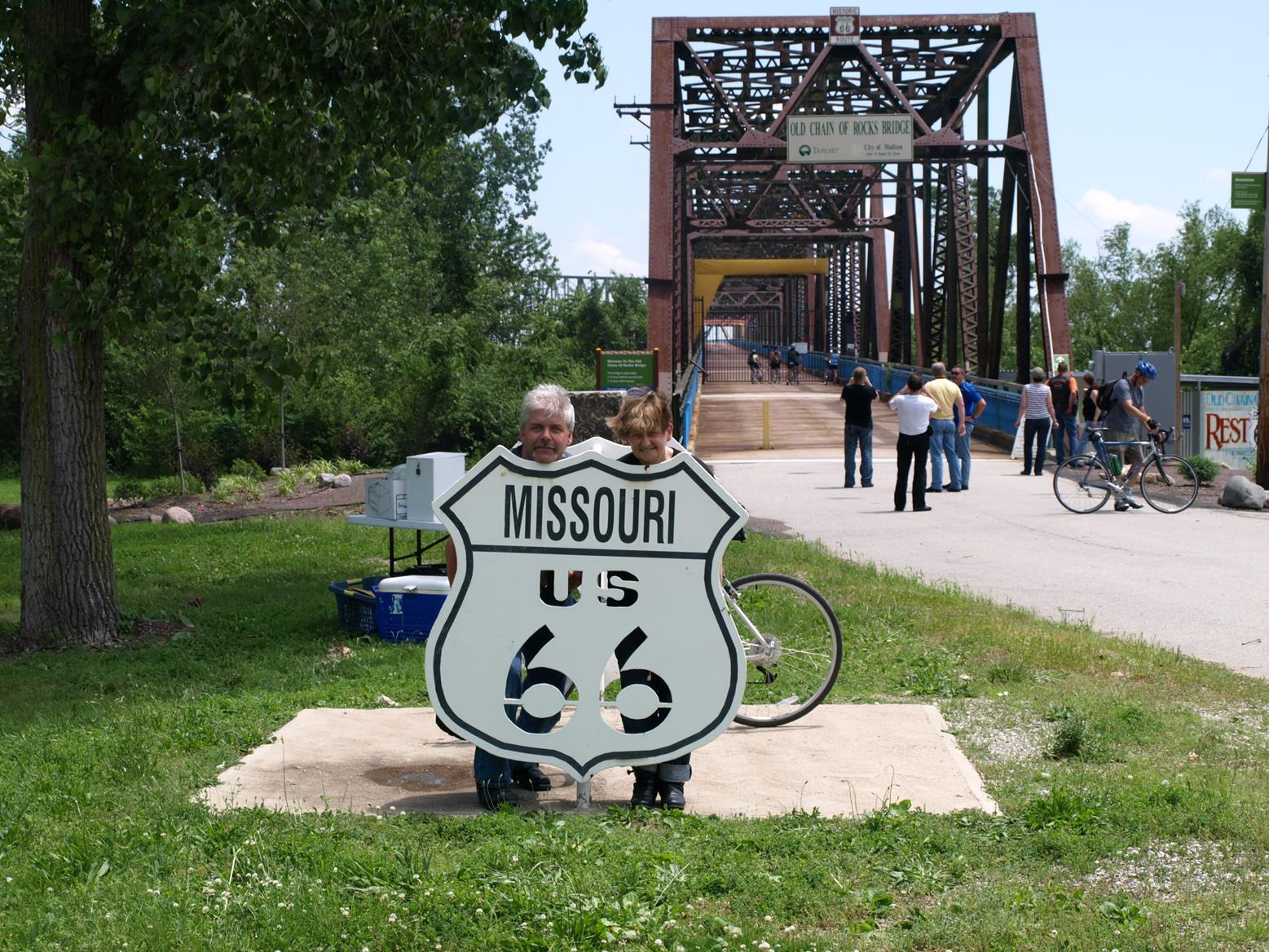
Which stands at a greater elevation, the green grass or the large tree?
the large tree

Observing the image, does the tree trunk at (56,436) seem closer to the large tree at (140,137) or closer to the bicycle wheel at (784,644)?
the large tree at (140,137)

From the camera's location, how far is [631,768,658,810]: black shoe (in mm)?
5230

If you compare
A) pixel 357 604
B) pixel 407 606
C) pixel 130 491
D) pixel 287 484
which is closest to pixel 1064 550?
pixel 407 606

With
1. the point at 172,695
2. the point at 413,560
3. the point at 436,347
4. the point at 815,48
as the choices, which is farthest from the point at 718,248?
the point at 172,695

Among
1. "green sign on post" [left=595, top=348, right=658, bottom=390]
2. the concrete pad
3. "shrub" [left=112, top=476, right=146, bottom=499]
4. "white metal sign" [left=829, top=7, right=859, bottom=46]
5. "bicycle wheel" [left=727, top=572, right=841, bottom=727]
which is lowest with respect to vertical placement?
"shrub" [left=112, top=476, right=146, bottom=499]

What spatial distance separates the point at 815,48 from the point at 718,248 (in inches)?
1859

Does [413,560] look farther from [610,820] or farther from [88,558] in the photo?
[610,820]

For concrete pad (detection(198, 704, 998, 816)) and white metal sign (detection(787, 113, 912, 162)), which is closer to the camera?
concrete pad (detection(198, 704, 998, 816))

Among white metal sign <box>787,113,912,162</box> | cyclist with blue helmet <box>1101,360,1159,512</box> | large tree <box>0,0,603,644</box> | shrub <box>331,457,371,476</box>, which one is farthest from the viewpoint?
white metal sign <box>787,113,912,162</box>

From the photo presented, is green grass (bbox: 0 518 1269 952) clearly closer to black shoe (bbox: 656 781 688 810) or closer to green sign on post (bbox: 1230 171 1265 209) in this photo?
black shoe (bbox: 656 781 688 810)

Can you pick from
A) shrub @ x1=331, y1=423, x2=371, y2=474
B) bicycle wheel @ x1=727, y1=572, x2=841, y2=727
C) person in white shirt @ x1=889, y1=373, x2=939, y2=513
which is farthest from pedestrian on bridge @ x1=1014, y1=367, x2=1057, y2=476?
shrub @ x1=331, y1=423, x2=371, y2=474

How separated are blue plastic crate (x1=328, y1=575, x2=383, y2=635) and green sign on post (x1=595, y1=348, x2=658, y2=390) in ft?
52.7

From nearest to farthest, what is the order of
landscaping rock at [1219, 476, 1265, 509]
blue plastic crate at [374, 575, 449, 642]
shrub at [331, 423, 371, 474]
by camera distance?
blue plastic crate at [374, 575, 449, 642], landscaping rock at [1219, 476, 1265, 509], shrub at [331, 423, 371, 474]

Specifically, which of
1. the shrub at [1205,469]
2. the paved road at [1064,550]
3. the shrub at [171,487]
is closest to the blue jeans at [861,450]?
the paved road at [1064,550]
